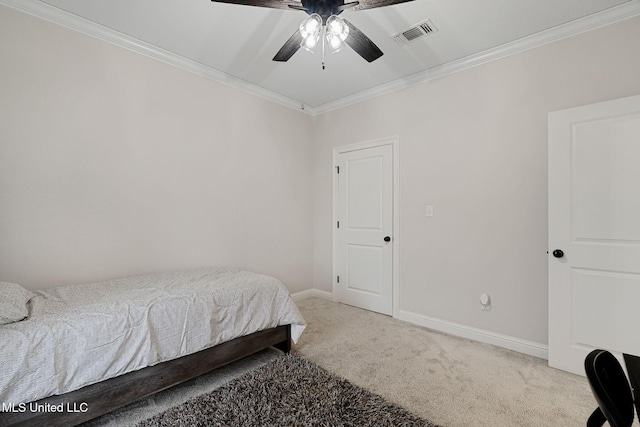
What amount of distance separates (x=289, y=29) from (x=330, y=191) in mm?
2091

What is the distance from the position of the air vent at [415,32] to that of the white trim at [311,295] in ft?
10.1

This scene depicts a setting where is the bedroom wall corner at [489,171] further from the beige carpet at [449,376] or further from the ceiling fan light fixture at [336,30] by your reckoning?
the ceiling fan light fixture at [336,30]

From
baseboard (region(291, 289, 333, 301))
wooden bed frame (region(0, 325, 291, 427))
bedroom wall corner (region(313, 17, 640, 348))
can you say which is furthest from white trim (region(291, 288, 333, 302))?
wooden bed frame (region(0, 325, 291, 427))

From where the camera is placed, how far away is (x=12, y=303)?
1522 millimetres

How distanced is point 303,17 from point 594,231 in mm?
2724

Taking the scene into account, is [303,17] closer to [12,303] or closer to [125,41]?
[125,41]

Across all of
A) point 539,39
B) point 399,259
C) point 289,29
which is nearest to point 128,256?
point 289,29

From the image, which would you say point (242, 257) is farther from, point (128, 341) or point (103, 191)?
point (128, 341)

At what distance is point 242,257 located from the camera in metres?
3.43

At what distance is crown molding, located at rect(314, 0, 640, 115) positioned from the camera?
2176mm

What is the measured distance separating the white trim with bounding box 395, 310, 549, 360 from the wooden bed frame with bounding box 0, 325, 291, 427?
5.81 feet

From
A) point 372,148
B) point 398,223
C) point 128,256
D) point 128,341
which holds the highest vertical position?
point 372,148

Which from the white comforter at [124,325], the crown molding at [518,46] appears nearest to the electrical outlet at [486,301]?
the white comforter at [124,325]

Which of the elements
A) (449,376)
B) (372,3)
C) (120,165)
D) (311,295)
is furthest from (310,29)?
(311,295)
